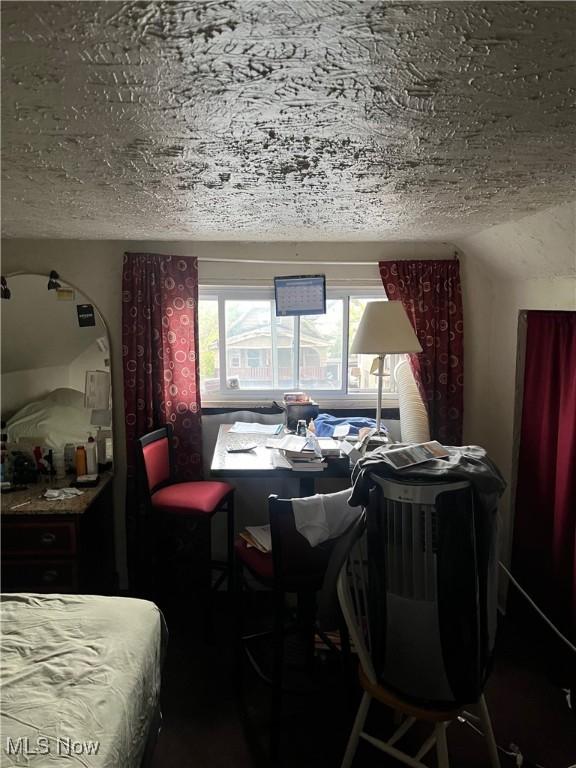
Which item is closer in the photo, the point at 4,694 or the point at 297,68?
the point at 297,68

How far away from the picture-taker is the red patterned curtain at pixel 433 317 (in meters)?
3.22

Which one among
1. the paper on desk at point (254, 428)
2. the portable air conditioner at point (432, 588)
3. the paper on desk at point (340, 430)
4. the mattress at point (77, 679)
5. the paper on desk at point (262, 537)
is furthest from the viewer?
the paper on desk at point (254, 428)

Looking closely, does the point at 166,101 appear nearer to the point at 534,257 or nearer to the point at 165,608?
the point at 534,257

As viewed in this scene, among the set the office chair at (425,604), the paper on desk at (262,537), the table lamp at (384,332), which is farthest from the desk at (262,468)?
the office chair at (425,604)

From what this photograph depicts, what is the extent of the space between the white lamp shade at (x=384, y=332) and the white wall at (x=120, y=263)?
79 centimetres

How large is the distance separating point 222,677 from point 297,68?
260 cm

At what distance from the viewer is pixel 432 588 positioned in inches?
62.1

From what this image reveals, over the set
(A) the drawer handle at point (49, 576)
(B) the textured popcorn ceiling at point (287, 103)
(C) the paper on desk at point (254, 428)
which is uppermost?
(B) the textured popcorn ceiling at point (287, 103)

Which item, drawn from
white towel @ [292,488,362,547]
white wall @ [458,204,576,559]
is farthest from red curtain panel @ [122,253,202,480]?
white wall @ [458,204,576,559]

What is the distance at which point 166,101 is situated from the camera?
1.06m

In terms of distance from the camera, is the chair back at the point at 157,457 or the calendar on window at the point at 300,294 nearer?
the chair back at the point at 157,457

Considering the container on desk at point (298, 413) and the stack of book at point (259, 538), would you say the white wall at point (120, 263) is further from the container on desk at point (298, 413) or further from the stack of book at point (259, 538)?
the stack of book at point (259, 538)

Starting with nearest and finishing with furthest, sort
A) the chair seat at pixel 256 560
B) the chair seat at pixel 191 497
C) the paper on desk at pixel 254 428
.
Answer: the chair seat at pixel 256 560 → the chair seat at pixel 191 497 → the paper on desk at pixel 254 428

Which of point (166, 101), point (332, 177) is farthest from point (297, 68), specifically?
point (332, 177)
